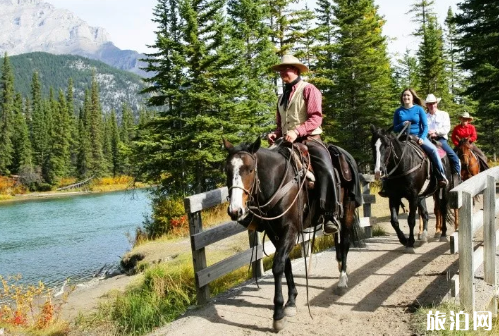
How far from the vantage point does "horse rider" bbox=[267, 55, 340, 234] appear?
593cm

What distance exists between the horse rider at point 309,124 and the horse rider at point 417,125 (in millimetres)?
3508

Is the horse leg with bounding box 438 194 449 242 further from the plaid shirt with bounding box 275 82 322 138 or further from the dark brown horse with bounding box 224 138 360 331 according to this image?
the plaid shirt with bounding box 275 82 322 138

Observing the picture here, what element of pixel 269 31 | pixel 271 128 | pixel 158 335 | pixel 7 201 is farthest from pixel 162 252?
pixel 7 201

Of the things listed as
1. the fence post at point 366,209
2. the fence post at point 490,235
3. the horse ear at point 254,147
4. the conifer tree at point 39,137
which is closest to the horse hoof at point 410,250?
the fence post at point 366,209

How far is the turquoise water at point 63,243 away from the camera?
19.3m

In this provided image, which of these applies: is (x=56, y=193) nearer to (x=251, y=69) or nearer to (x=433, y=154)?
(x=251, y=69)

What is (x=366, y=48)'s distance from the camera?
31000 millimetres

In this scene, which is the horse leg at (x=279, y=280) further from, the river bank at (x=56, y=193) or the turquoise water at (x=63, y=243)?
the river bank at (x=56, y=193)

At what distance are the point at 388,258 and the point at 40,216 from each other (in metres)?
37.7

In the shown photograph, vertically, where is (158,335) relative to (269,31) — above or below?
below

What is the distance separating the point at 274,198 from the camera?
5.28 m

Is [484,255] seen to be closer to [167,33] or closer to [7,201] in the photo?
[167,33]

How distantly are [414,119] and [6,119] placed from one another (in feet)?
278

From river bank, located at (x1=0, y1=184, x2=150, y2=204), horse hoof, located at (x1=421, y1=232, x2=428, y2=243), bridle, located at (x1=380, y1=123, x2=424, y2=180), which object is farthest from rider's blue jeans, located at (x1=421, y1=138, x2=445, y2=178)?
river bank, located at (x1=0, y1=184, x2=150, y2=204)
